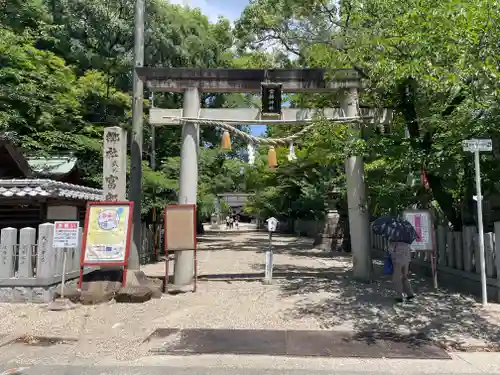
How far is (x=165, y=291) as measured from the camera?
10234 millimetres

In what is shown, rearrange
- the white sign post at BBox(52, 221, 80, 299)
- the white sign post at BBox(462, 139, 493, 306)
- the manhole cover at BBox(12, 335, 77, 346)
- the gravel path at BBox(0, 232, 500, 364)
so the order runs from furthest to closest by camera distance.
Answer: the white sign post at BBox(52, 221, 80, 299)
the white sign post at BBox(462, 139, 493, 306)
the manhole cover at BBox(12, 335, 77, 346)
the gravel path at BBox(0, 232, 500, 364)

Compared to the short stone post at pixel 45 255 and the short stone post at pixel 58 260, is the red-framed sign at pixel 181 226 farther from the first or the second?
the short stone post at pixel 45 255

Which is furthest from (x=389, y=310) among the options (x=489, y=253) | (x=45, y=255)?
(x=45, y=255)

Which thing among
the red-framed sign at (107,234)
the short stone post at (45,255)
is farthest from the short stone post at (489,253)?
the short stone post at (45,255)

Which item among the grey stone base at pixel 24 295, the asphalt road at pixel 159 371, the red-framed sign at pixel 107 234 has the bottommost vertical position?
the asphalt road at pixel 159 371

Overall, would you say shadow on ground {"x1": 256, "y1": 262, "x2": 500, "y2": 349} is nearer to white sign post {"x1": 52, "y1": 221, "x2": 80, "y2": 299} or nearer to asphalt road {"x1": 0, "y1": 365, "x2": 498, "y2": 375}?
asphalt road {"x1": 0, "y1": 365, "x2": 498, "y2": 375}

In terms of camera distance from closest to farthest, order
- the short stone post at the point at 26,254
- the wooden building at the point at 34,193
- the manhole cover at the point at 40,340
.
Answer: the manhole cover at the point at 40,340 < the short stone post at the point at 26,254 < the wooden building at the point at 34,193

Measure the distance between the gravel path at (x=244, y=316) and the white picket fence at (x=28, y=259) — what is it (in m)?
0.57

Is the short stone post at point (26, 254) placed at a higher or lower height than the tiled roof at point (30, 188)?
lower

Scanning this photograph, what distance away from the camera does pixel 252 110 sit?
11.5 meters

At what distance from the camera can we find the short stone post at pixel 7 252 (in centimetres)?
909

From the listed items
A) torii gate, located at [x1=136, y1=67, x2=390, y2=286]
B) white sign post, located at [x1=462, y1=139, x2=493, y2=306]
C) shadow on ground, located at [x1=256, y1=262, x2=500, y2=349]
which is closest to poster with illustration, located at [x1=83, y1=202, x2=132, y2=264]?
torii gate, located at [x1=136, y1=67, x2=390, y2=286]

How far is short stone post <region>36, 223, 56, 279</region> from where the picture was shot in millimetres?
9078

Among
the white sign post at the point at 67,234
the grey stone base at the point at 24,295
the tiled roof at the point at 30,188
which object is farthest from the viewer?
the tiled roof at the point at 30,188
